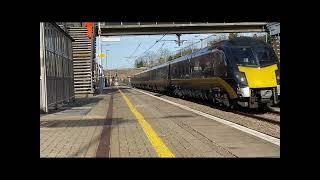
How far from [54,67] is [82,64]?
1958 cm

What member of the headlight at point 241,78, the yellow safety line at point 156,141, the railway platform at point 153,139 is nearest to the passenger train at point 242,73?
the headlight at point 241,78

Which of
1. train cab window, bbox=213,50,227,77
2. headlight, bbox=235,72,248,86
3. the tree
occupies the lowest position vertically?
headlight, bbox=235,72,248,86

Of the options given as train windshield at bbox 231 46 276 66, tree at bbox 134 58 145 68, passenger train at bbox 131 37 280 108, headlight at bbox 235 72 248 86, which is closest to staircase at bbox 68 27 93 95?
passenger train at bbox 131 37 280 108

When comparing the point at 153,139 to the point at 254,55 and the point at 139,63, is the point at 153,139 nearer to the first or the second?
the point at 254,55

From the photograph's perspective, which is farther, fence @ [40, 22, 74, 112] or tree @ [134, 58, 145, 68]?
tree @ [134, 58, 145, 68]

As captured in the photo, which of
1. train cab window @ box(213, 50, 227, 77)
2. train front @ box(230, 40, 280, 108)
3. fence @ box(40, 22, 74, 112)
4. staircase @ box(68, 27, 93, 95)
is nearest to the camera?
train front @ box(230, 40, 280, 108)

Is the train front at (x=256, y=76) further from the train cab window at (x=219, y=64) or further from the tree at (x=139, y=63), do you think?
the tree at (x=139, y=63)

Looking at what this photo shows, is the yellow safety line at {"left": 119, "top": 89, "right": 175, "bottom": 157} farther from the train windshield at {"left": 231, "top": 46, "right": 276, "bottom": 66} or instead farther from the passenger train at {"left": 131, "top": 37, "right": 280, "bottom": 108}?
the train windshield at {"left": 231, "top": 46, "right": 276, "bottom": 66}

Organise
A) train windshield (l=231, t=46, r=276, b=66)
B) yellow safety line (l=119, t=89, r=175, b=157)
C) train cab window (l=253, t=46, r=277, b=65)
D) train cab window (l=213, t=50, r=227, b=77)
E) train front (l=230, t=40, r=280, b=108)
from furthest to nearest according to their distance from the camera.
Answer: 1. train cab window (l=213, t=50, r=227, b=77)
2. train cab window (l=253, t=46, r=277, b=65)
3. train windshield (l=231, t=46, r=276, b=66)
4. train front (l=230, t=40, r=280, b=108)
5. yellow safety line (l=119, t=89, r=175, b=157)

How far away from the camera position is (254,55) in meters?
18.4

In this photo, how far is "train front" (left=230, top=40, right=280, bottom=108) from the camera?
17.4 m

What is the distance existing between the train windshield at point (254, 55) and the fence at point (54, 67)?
300 inches
